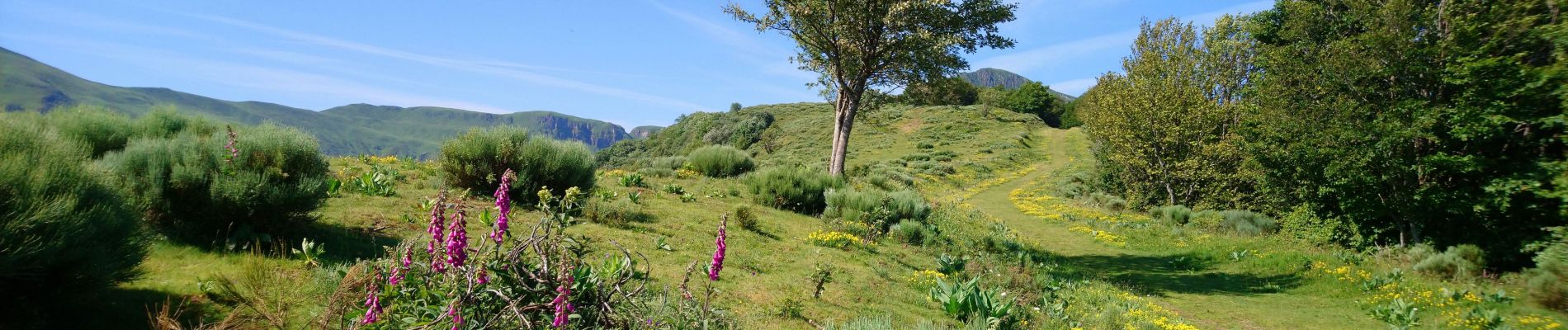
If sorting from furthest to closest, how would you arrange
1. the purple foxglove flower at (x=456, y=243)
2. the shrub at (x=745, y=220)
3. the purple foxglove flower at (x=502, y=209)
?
the shrub at (x=745, y=220)
the purple foxglove flower at (x=502, y=209)
the purple foxglove flower at (x=456, y=243)

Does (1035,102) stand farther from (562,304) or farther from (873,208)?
(562,304)

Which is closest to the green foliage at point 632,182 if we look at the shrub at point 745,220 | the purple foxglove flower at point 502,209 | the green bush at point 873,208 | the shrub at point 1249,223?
the shrub at point 745,220

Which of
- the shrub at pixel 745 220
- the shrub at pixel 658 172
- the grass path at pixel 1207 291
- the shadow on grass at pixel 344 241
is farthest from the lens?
the shrub at pixel 658 172

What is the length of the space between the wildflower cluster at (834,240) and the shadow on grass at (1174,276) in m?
4.62

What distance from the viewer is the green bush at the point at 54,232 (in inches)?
123

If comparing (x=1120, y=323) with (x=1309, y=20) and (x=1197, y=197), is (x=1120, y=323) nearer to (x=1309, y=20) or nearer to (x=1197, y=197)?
(x=1309, y=20)

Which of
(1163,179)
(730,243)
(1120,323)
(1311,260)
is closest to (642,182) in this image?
(730,243)

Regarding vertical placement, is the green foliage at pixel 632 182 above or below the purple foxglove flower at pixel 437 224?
below

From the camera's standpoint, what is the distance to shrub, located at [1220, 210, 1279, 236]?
15703 mm

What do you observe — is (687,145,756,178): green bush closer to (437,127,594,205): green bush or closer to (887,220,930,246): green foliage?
(887,220,930,246): green foliage

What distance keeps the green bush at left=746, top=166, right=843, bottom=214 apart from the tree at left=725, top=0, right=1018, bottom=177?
1739mm

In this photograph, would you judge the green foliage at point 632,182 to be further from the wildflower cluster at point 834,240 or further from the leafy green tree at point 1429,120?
the leafy green tree at point 1429,120

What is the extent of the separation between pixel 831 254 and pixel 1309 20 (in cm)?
1351

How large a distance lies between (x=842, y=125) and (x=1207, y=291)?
9.06 meters
